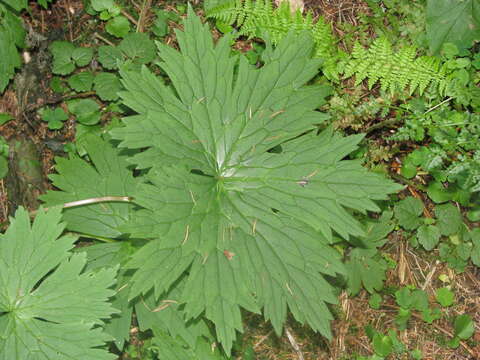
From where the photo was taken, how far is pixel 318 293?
2.95m

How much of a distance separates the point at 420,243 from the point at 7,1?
3515 mm

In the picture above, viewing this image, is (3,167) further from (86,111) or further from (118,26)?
(118,26)

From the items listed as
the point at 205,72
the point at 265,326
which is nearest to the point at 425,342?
the point at 265,326

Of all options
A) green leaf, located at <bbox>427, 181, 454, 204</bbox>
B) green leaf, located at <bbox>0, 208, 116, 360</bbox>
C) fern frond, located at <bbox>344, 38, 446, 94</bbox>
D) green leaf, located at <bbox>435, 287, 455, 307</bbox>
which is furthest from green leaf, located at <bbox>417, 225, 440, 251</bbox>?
green leaf, located at <bbox>0, 208, 116, 360</bbox>

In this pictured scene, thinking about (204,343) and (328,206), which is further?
(204,343)

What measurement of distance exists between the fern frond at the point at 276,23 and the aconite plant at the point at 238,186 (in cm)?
83

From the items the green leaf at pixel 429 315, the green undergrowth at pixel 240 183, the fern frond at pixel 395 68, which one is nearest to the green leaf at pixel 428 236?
the green undergrowth at pixel 240 183

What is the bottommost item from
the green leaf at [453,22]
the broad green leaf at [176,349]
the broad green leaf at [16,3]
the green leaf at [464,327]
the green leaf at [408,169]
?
the green leaf at [464,327]

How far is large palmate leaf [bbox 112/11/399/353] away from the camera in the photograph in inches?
110

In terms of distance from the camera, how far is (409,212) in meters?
3.99

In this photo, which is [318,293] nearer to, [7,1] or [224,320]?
[224,320]

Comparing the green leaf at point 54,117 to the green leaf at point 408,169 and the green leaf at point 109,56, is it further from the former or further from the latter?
the green leaf at point 408,169

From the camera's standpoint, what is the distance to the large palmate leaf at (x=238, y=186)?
A: 2.80 meters

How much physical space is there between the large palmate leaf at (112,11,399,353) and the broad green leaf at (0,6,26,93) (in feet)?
4.09
